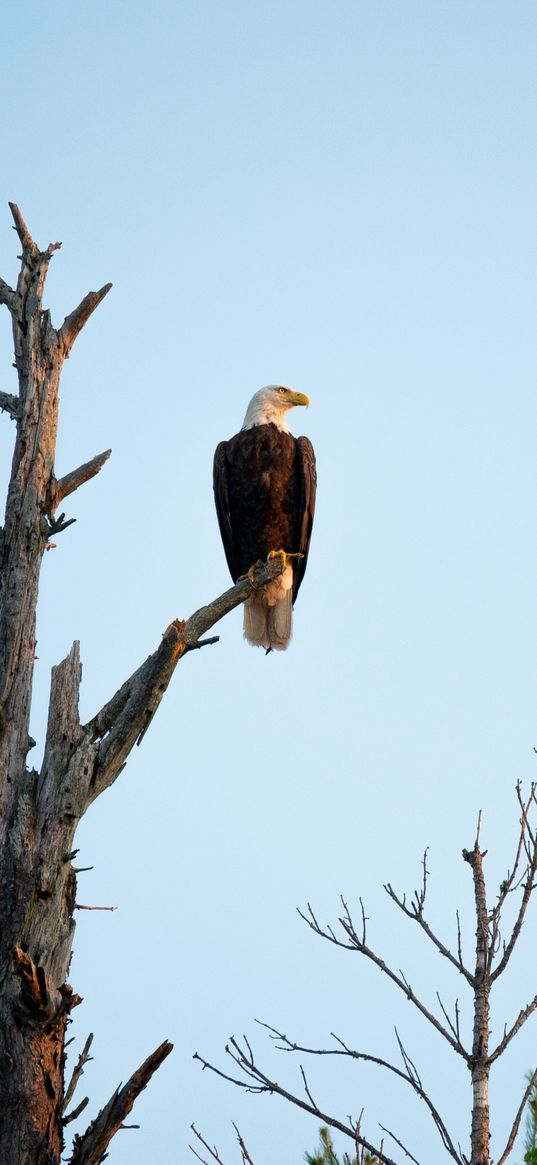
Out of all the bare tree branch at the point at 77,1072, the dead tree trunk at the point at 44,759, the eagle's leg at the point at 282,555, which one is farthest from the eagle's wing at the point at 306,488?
the bare tree branch at the point at 77,1072

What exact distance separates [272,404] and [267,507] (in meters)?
1.04

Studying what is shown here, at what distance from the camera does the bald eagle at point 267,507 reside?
791cm

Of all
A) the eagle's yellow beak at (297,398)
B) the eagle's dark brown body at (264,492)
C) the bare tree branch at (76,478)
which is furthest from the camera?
the eagle's yellow beak at (297,398)

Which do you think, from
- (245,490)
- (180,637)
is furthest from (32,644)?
(245,490)

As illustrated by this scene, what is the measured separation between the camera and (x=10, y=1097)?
366 centimetres

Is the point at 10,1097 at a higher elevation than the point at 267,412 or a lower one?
lower

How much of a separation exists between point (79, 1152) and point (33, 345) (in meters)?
3.02

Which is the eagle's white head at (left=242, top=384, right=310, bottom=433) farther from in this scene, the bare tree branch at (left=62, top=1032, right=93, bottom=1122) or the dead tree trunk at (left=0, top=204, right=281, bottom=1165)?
the bare tree branch at (left=62, top=1032, right=93, bottom=1122)

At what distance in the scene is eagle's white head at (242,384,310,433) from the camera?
8406mm

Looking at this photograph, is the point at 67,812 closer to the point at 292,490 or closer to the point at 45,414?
the point at 45,414

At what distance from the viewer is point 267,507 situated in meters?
7.88

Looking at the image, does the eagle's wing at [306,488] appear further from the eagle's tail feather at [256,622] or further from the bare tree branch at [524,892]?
the bare tree branch at [524,892]

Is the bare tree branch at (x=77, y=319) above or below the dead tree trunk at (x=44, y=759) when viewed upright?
above

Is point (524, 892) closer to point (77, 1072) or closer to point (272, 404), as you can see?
point (77, 1072)
